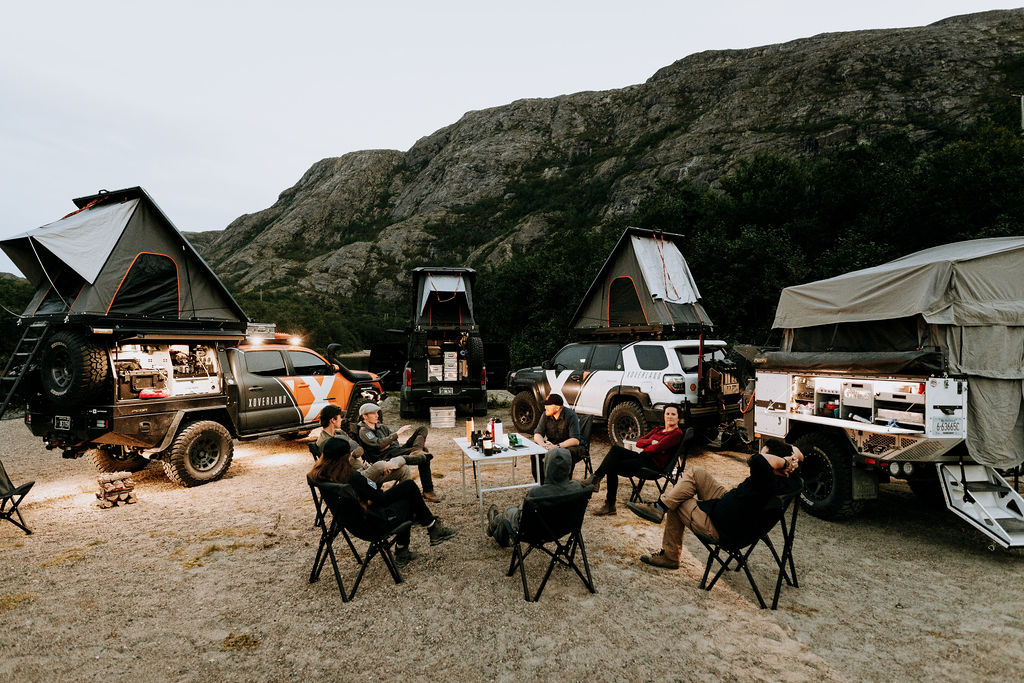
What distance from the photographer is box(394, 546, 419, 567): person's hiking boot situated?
4.01 metres

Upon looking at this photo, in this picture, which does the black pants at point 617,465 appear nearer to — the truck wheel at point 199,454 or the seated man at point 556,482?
the seated man at point 556,482

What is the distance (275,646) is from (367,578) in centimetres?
93

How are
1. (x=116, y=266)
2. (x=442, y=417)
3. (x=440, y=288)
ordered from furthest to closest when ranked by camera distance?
(x=440, y=288), (x=442, y=417), (x=116, y=266)

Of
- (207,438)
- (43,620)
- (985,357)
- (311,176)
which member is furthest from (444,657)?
(311,176)

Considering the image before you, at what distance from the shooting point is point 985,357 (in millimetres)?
3998

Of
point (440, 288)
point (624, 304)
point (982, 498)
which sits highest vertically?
point (440, 288)

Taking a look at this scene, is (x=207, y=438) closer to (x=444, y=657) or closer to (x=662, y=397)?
(x=444, y=657)

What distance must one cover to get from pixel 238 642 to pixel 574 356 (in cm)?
675

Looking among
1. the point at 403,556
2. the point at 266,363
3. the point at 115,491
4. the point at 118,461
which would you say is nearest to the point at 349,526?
the point at 403,556

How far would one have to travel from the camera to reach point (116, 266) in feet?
20.0

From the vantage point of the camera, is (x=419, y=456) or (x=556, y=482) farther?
(x=419, y=456)

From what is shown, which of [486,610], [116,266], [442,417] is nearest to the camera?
[486,610]

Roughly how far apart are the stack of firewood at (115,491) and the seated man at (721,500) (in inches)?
236

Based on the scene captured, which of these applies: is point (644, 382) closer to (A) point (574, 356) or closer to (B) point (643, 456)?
(A) point (574, 356)
